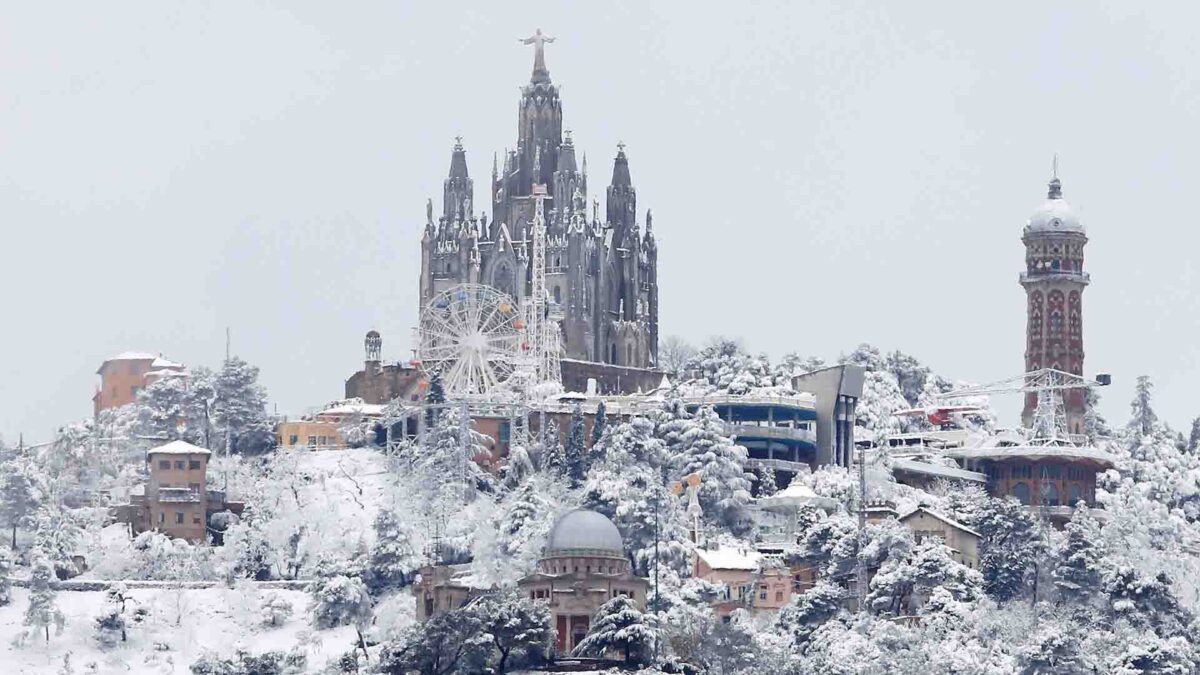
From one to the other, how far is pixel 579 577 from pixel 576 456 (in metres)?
19.6

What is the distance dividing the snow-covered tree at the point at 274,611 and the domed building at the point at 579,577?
35.9 ft

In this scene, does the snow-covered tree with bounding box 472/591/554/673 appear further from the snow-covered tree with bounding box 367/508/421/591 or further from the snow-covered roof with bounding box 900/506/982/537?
the snow-covered roof with bounding box 900/506/982/537

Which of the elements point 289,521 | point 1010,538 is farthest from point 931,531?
point 289,521

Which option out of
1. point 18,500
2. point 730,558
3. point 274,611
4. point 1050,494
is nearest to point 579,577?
point 730,558

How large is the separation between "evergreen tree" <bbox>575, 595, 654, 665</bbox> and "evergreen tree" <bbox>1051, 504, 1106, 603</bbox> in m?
21.0

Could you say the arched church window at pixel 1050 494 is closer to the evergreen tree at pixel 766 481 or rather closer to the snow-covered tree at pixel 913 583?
the evergreen tree at pixel 766 481

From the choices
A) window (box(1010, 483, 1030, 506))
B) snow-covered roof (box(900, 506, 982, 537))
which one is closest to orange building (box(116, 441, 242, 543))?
snow-covered roof (box(900, 506, 982, 537))

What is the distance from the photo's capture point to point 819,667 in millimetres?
166125

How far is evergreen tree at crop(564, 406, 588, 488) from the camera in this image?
18875 cm

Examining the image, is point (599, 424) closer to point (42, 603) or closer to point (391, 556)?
point (391, 556)

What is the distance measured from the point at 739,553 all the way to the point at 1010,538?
10979 millimetres

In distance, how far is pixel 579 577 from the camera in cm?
17088

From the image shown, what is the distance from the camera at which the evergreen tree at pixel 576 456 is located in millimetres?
188750

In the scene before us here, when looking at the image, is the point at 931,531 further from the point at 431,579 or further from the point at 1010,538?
the point at 431,579
